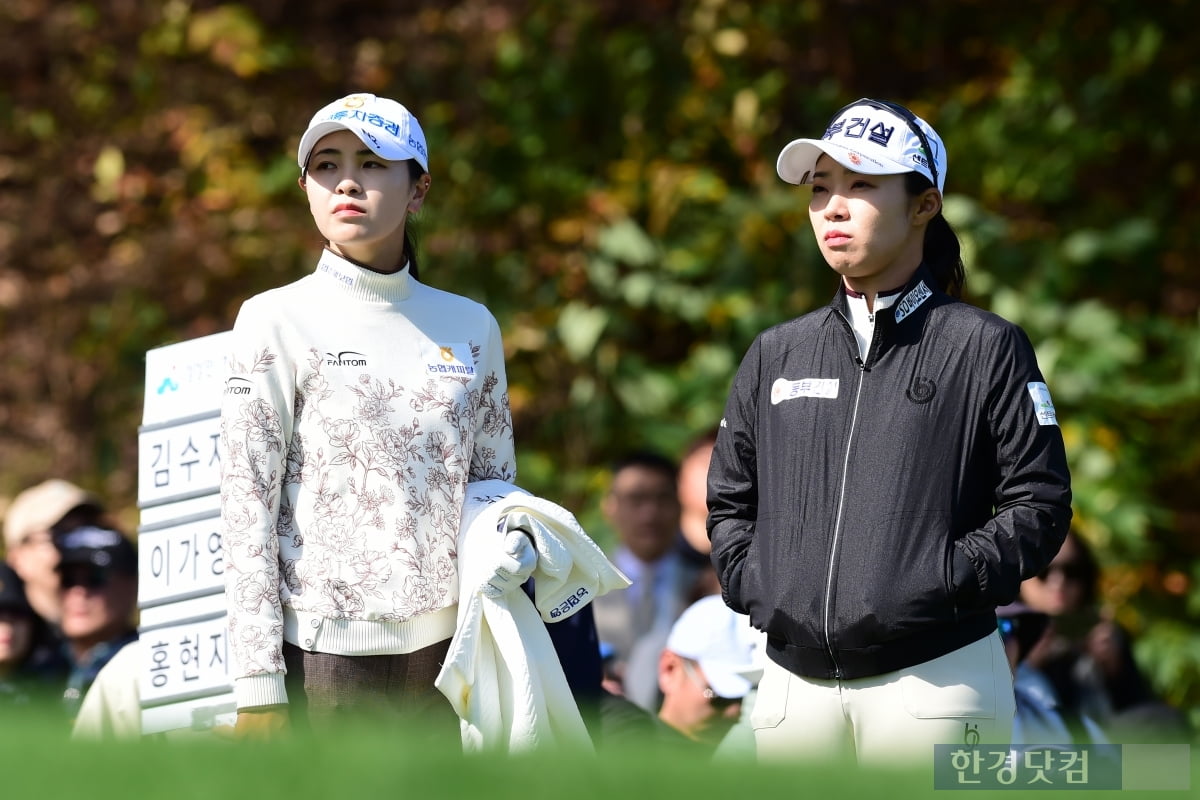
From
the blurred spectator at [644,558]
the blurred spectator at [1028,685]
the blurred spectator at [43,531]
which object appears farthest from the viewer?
the blurred spectator at [644,558]

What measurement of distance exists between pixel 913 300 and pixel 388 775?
2149 mm

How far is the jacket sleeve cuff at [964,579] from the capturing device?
3688 mm

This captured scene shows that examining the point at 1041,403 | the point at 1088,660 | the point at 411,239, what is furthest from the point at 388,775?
the point at 1088,660

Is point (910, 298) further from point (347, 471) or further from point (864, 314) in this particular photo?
point (347, 471)

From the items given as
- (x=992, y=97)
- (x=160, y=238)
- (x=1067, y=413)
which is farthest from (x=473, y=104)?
(x=1067, y=413)

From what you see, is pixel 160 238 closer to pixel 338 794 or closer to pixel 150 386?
pixel 150 386

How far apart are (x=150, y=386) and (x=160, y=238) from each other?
6067 millimetres

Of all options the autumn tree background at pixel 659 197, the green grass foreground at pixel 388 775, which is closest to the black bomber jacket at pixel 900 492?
the green grass foreground at pixel 388 775

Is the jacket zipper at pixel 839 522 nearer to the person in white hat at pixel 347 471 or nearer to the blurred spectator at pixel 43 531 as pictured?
the person in white hat at pixel 347 471

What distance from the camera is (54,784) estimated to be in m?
2.21

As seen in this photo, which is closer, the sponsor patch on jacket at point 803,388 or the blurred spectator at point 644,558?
the sponsor patch on jacket at point 803,388

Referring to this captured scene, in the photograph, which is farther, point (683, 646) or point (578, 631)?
point (683, 646)

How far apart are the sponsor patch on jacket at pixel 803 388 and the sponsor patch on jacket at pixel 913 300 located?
206 mm

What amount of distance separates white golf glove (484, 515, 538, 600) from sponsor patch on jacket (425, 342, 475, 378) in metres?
0.37
